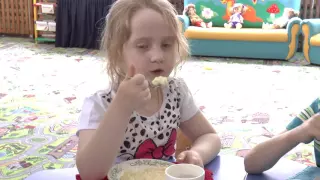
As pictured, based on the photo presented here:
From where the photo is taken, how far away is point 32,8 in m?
6.63

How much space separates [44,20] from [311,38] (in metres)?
3.69

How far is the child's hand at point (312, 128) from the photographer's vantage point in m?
0.87

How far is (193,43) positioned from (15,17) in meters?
3.18

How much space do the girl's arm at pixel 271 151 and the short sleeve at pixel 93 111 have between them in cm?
35

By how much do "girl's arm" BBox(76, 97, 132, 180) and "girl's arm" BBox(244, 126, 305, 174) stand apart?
33 centimetres

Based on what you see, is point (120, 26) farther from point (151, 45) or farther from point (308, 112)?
point (308, 112)

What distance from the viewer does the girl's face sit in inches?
36.1

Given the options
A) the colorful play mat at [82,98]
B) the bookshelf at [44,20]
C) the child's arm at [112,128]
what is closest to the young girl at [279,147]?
the child's arm at [112,128]

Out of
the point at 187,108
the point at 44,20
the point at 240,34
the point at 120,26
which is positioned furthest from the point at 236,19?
the point at 120,26

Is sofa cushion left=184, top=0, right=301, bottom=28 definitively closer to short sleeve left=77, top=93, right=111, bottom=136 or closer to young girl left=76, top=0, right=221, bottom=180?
young girl left=76, top=0, right=221, bottom=180

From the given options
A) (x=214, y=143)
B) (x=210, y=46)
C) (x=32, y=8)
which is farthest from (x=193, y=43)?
(x=214, y=143)

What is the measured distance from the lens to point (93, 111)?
37.3 inches

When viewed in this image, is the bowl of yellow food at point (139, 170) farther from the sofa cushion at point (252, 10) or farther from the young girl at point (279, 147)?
the sofa cushion at point (252, 10)

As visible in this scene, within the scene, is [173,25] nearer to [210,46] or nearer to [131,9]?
[131,9]
